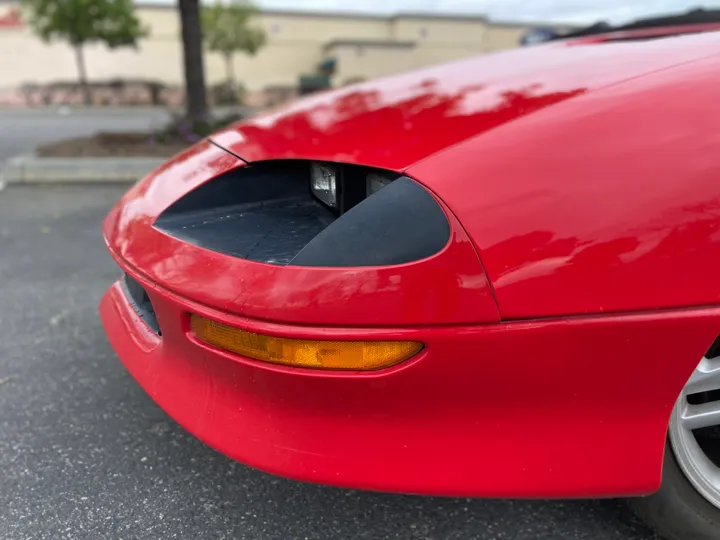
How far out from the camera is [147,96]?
29609 millimetres

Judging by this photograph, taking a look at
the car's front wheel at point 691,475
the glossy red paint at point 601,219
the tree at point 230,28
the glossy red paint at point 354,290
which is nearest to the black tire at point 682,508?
the car's front wheel at point 691,475

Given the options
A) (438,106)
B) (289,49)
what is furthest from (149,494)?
(289,49)

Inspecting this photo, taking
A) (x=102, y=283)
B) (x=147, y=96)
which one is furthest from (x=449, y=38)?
(x=102, y=283)

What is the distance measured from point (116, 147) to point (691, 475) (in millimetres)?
7318

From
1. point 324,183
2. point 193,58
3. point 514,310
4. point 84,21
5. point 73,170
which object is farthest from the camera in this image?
point 84,21

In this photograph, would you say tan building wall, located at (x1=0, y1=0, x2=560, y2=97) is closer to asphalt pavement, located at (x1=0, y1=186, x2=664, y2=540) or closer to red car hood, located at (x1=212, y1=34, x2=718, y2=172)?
red car hood, located at (x1=212, y1=34, x2=718, y2=172)

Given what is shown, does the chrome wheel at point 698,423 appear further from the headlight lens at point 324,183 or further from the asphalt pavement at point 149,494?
the headlight lens at point 324,183

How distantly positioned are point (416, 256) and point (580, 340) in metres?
0.37

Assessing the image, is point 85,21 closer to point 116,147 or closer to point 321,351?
point 116,147

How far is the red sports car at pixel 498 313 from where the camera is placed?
3.64ft

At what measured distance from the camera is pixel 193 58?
7598 millimetres

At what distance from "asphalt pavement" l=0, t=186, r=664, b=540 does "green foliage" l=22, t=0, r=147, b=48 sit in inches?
1027

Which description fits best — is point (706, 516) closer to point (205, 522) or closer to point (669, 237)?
point (669, 237)

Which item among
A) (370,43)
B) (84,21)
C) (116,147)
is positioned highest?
(84,21)
